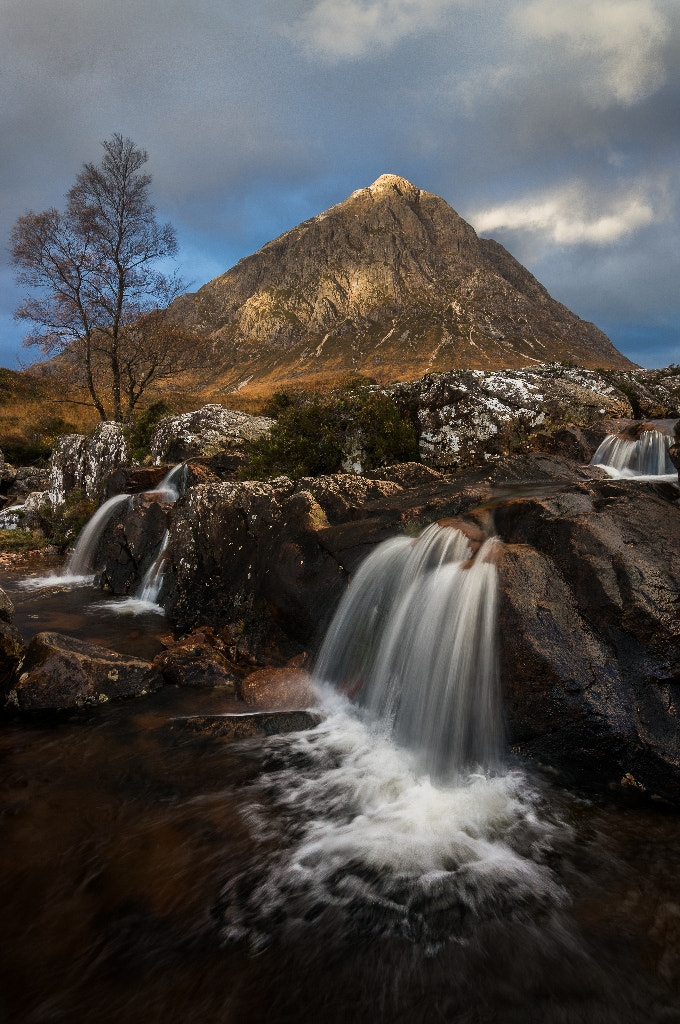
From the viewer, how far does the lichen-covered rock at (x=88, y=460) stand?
17875 millimetres

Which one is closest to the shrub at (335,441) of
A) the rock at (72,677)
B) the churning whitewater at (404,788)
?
the churning whitewater at (404,788)

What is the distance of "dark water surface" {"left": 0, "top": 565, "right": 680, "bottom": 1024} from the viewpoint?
2.77 m

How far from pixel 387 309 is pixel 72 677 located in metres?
164

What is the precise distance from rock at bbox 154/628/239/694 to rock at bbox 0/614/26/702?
1.74 meters

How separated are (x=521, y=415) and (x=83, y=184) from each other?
67.4 feet

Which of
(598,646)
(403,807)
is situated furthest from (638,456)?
(403,807)

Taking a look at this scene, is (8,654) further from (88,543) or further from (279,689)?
(88,543)

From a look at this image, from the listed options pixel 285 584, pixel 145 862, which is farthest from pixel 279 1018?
pixel 285 584

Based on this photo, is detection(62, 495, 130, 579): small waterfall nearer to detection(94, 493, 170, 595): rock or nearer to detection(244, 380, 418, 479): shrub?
detection(94, 493, 170, 595): rock

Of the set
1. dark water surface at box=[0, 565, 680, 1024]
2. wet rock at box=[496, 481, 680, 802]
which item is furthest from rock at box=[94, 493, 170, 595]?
wet rock at box=[496, 481, 680, 802]

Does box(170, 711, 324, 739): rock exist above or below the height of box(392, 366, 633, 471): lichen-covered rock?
below

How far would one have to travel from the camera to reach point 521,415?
43.6ft

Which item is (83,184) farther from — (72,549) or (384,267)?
(384,267)

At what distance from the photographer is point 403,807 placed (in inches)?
175
